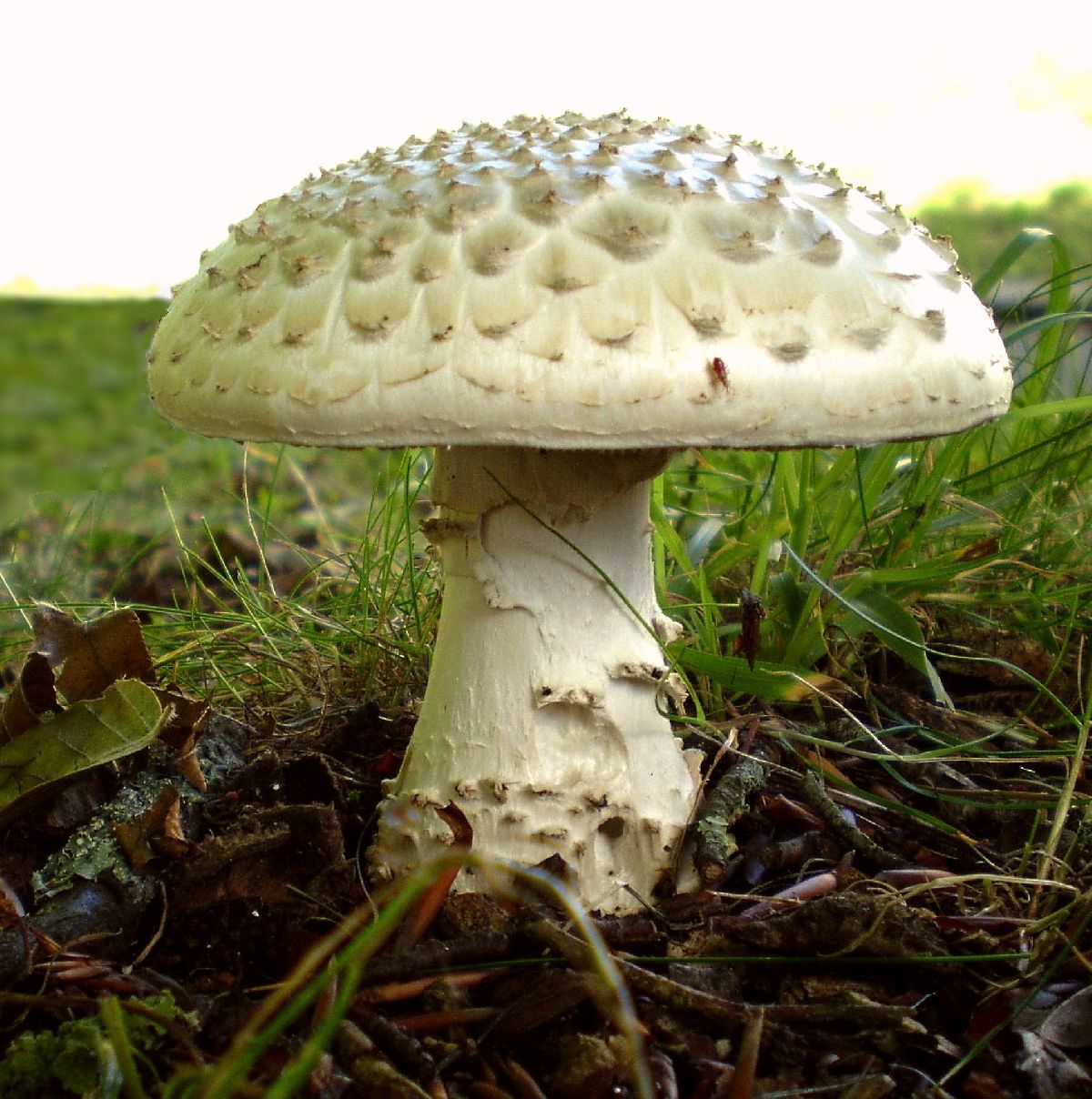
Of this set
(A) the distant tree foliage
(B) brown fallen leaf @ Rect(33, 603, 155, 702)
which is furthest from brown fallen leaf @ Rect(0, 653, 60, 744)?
(A) the distant tree foliage

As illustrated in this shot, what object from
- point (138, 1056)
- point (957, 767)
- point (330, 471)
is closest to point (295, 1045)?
point (138, 1056)

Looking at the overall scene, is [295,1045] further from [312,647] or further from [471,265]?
[312,647]

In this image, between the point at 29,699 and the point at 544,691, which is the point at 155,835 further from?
the point at 544,691

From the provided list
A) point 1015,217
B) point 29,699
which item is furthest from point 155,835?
point 1015,217

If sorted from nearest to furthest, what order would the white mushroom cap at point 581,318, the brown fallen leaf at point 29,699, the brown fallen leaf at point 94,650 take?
the white mushroom cap at point 581,318
the brown fallen leaf at point 29,699
the brown fallen leaf at point 94,650

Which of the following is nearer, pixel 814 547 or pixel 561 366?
pixel 561 366

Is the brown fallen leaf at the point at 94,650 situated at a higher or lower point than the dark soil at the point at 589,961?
higher

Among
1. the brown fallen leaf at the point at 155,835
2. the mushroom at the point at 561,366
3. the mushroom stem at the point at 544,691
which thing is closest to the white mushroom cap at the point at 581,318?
the mushroom at the point at 561,366

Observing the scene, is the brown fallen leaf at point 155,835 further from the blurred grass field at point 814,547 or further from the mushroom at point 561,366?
the blurred grass field at point 814,547
